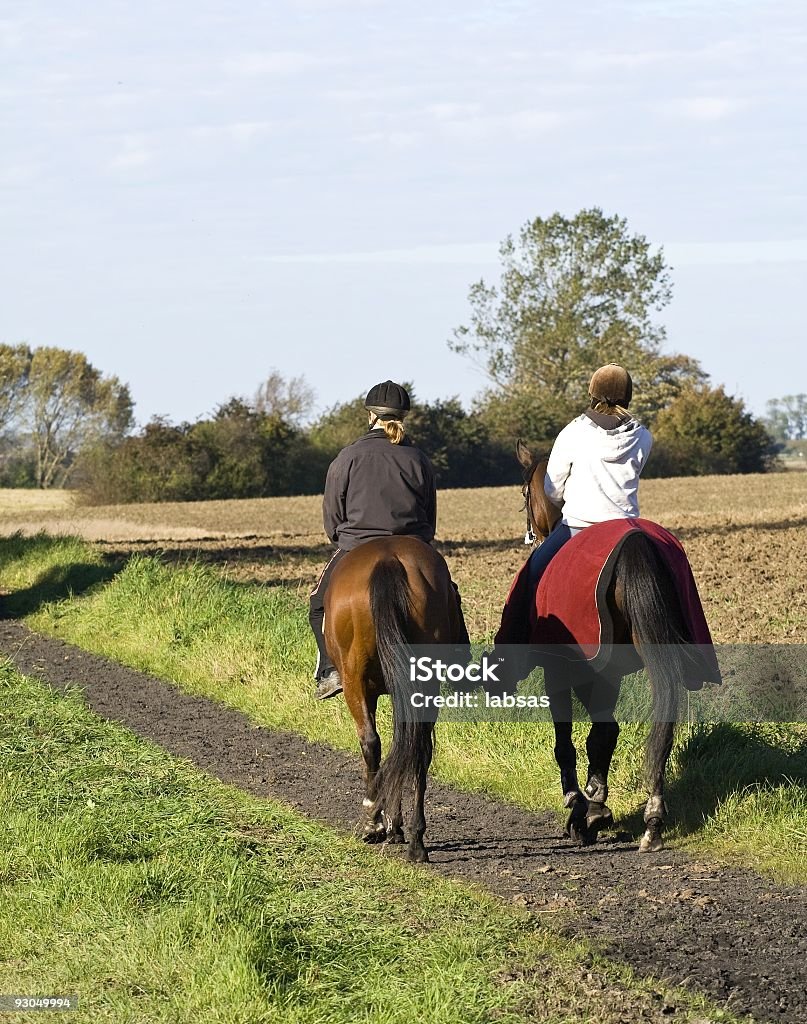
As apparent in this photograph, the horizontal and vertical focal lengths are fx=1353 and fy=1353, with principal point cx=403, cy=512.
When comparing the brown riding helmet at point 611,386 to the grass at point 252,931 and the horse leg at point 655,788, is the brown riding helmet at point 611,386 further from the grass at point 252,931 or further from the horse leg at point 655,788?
the grass at point 252,931

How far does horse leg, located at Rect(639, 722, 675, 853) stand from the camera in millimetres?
6691

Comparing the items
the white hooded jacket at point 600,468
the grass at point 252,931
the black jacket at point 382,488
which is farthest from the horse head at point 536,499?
the grass at point 252,931

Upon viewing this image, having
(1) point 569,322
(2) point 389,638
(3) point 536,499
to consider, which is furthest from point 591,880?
(1) point 569,322

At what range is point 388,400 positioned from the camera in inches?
301

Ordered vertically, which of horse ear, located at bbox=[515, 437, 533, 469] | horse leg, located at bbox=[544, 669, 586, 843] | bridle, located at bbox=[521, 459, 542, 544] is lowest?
horse leg, located at bbox=[544, 669, 586, 843]

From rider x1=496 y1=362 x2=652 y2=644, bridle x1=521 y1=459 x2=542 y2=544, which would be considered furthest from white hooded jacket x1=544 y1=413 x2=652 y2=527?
bridle x1=521 y1=459 x2=542 y2=544

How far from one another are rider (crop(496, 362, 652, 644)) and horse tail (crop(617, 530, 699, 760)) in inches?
21.8

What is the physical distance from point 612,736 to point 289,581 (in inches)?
535

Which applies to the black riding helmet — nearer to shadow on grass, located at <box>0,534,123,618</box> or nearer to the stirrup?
the stirrup

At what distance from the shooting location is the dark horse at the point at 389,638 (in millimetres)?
6746

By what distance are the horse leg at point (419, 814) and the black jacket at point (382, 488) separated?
125 centimetres

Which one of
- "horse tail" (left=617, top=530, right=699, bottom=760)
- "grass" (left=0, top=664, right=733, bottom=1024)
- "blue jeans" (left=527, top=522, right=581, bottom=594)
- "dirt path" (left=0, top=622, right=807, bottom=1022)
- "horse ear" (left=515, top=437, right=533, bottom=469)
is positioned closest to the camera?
"grass" (left=0, top=664, right=733, bottom=1024)

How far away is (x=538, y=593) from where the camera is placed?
7.36 meters

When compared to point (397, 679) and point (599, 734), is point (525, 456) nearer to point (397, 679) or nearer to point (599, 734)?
point (599, 734)
